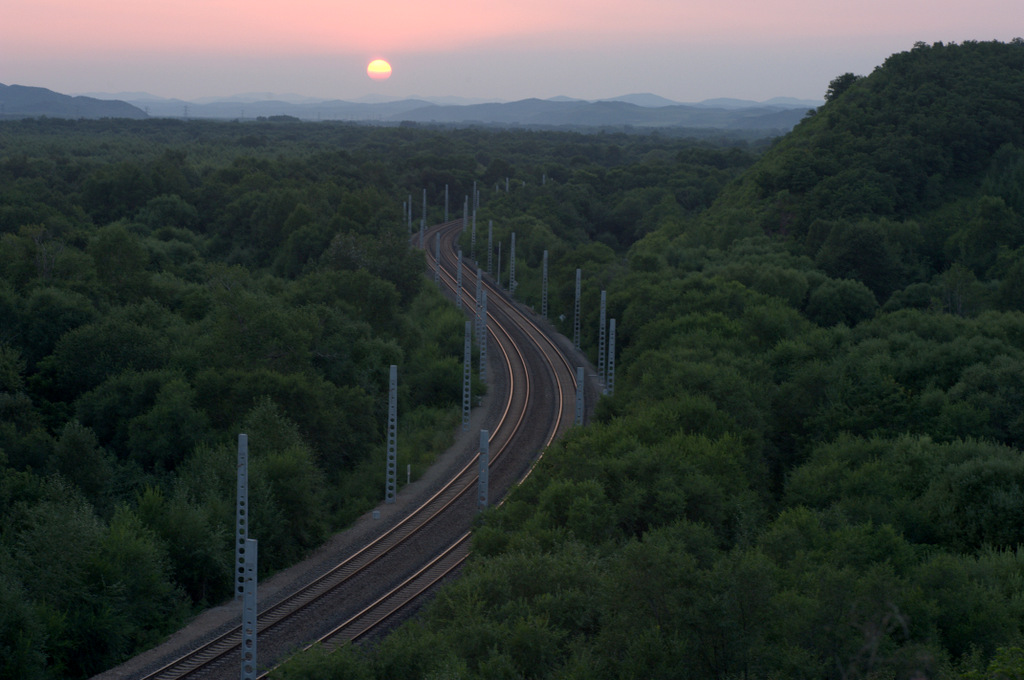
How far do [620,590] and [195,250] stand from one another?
178ft

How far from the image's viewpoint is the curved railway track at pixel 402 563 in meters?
18.8

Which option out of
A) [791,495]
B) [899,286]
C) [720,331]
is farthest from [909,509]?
[899,286]

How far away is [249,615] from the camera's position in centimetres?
1455

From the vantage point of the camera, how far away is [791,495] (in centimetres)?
2427

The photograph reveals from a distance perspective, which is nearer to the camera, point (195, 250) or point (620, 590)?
point (620, 590)

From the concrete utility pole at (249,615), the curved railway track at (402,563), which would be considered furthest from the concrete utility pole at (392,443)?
the concrete utility pole at (249,615)

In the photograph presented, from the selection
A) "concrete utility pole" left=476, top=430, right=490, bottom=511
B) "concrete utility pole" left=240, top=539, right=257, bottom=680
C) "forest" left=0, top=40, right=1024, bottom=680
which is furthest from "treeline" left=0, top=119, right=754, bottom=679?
"concrete utility pole" left=240, top=539, right=257, bottom=680

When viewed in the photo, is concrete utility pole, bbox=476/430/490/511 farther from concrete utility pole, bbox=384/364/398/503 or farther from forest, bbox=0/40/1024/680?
concrete utility pole, bbox=384/364/398/503

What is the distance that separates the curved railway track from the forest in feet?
6.26

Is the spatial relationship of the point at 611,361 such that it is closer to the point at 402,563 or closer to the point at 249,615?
the point at 402,563

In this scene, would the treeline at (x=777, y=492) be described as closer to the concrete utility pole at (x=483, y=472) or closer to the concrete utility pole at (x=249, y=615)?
the concrete utility pole at (x=249, y=615)

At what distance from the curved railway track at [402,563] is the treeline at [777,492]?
259 centimetres

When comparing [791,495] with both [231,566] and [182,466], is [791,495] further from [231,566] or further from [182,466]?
[182,466]

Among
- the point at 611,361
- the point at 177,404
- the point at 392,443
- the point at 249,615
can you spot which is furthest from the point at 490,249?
the point at 249,615
